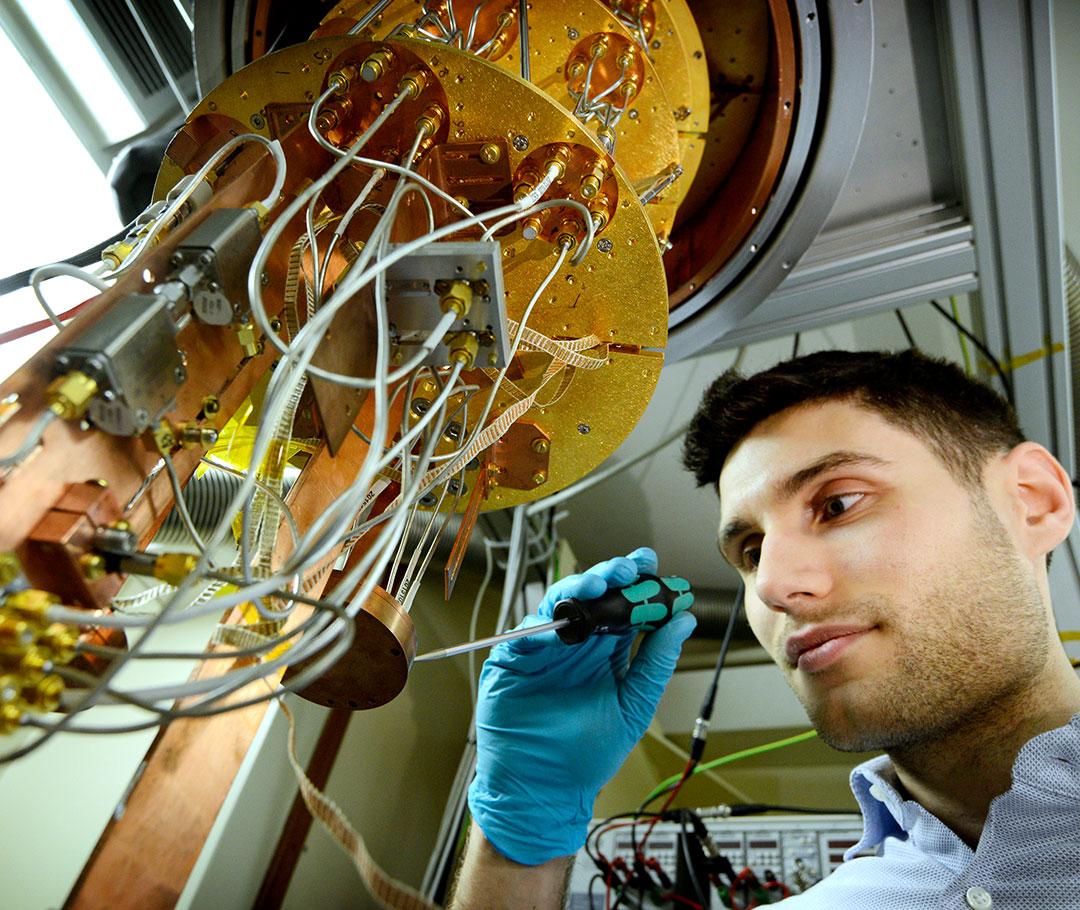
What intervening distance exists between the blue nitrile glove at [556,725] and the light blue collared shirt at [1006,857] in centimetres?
36

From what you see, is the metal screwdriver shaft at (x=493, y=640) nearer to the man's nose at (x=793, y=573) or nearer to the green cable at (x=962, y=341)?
the man's nose at (x=793, y=573)

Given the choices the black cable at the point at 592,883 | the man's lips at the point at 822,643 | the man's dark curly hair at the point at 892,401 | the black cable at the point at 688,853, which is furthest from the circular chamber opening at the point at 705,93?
the black cable at the point at 592,883

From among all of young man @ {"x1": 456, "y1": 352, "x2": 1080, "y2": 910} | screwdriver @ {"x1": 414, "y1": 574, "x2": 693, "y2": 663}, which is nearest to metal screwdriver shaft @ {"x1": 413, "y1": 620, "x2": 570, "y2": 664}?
screwdriver @ {"x1": 414, "y1": 574, "x2": 693, "y2": 663}

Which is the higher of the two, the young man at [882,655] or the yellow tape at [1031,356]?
the young man at [882,655]

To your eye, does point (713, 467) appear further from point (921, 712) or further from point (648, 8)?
point (648, 8)

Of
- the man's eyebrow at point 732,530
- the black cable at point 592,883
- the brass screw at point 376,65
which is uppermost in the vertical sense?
the brass screw at point 376,65

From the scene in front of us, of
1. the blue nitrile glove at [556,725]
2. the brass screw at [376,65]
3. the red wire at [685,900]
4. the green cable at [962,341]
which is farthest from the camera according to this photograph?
the green cable at [962,341]

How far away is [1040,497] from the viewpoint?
1.10 m

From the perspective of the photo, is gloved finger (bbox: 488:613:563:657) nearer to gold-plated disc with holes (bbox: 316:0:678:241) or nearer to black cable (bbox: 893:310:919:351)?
gold-plated disc with holes (bbox: 316:0:678:241)

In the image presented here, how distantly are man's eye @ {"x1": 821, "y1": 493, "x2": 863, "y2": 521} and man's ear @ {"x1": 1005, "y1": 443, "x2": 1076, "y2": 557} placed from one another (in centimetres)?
27

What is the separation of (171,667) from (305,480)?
1218mm

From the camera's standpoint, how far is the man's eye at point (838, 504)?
1018mm

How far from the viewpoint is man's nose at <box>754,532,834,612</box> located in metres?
0.96

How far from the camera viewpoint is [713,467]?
1362mm
